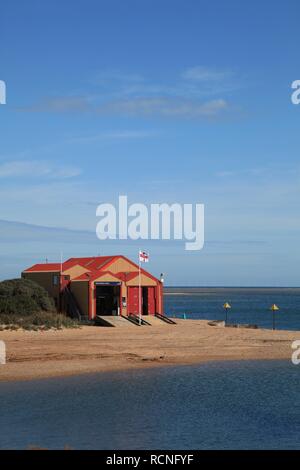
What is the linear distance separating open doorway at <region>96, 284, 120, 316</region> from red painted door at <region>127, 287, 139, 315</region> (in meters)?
Result: 1.07

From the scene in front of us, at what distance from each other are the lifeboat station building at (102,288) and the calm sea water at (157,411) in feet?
77.3

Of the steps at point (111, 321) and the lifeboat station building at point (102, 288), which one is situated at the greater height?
the lifeboat station building at point (102, 288)

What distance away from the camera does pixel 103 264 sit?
221 ft

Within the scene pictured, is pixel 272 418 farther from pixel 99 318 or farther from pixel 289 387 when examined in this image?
pixel 99 318

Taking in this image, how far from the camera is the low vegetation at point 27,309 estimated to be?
54453 millimetres

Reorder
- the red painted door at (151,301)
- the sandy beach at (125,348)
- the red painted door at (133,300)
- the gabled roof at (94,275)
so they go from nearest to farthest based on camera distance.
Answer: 1. the sandy beach at (125,348)
2. the gabled roof at (94,275)
3. the red painted door at (133,300)
4. the red painted door at (151,301)

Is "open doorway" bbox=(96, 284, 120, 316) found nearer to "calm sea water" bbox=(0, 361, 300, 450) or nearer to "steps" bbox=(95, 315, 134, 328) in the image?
"steps" bbox=(95, 315, 134, 328)

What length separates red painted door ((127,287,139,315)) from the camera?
64.4m

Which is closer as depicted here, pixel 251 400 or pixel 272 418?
pixel 272 418

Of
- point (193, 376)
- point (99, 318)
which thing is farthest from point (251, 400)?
point (99, 318)
